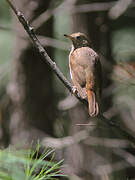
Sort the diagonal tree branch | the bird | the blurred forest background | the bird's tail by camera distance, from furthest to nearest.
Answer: the blurred forest background < the bird < the bird's tail < the diagonal tree branch

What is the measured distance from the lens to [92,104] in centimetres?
313

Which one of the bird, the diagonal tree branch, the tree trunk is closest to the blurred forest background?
the tree trunk

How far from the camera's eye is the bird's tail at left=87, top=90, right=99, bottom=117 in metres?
2.95

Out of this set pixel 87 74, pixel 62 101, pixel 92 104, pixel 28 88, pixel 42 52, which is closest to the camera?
pixel 42 52

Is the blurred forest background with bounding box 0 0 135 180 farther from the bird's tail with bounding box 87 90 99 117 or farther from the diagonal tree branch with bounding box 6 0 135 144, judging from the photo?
the diagonal tree branch with bounding box 6 0 135 144

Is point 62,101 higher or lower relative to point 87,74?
lower

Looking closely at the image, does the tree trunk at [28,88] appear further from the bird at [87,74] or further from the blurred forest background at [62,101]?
the bird at [87,74]

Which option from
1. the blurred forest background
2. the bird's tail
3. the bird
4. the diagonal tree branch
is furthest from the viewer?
the blurred forest background

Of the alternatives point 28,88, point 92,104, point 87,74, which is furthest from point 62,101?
point 92,104

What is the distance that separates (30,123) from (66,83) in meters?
2.64

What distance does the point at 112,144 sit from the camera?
487cm

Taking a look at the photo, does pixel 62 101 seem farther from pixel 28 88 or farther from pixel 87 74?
pixel 87 74

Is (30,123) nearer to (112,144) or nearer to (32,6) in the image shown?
(112,144)

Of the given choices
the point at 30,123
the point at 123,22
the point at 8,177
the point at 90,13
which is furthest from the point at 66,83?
the point at 123,22
